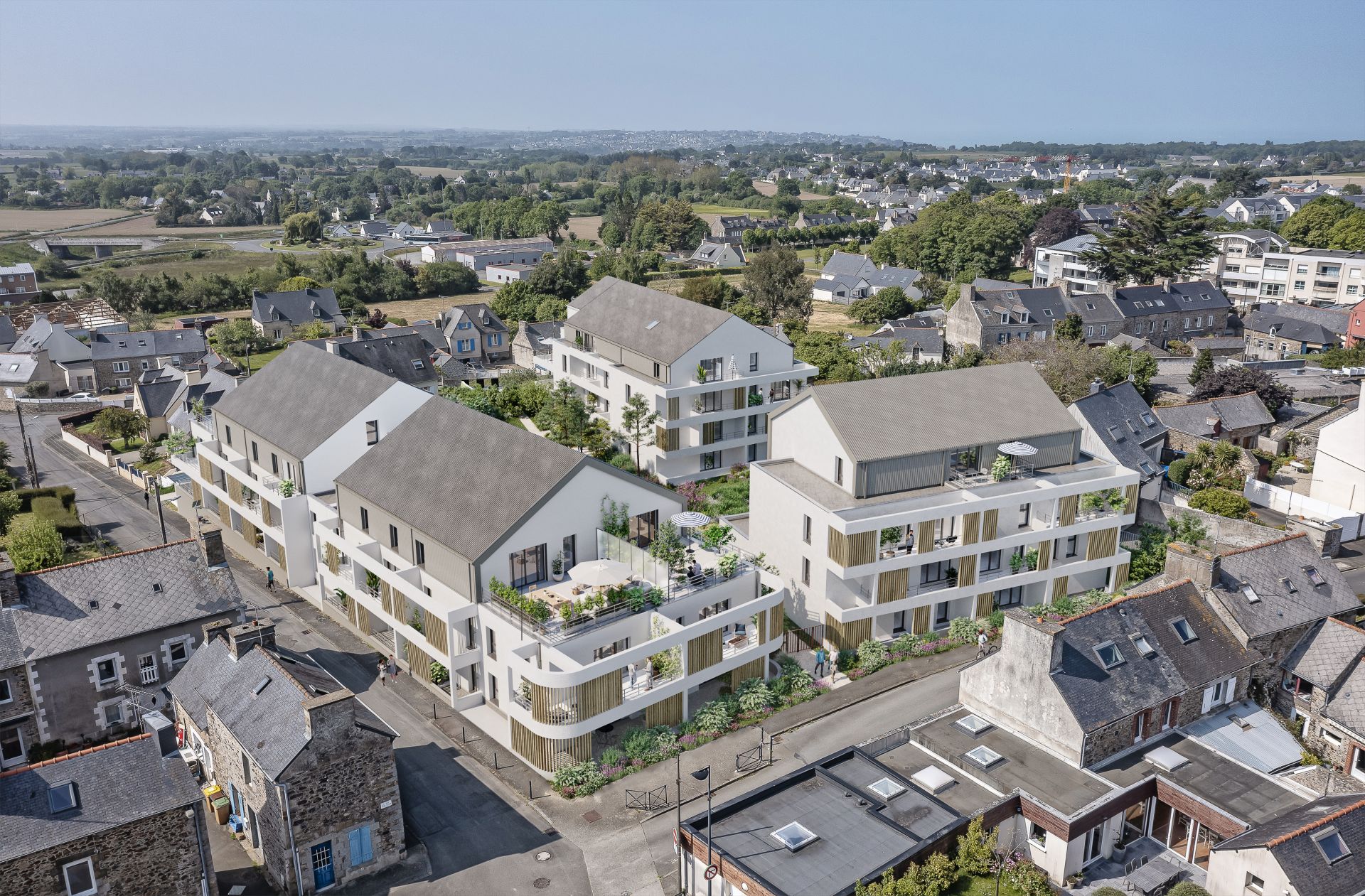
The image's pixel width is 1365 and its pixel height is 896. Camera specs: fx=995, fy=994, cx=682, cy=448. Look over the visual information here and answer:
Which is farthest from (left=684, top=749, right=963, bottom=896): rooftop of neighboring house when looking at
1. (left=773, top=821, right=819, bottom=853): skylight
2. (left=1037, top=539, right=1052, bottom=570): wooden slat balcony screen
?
(left=1037, top=539, right=1052, bottom=570): wooden slat balcony screen

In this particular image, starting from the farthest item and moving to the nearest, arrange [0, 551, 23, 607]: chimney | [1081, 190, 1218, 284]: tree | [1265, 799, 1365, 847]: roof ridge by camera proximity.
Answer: [1081, 190, 1218, 284]: tree
[0, 551, 23, 607]: chimney
[1265, 799, 1365, 847]: roof ridge

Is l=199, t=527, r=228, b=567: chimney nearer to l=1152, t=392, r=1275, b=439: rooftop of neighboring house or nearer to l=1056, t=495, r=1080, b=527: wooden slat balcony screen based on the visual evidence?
l=1056, t=495, r=1080, b=527: wooden slat balcony screen

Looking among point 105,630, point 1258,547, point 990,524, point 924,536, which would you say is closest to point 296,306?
point 105,630

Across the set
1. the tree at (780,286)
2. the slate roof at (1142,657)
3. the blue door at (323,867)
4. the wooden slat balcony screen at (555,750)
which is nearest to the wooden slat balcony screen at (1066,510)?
the slate roof at (1142,657)

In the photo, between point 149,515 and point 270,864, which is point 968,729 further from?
point 149,515

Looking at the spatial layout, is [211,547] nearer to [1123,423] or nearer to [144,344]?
[1123,423]

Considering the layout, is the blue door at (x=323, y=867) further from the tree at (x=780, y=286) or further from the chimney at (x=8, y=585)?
the tree at (x=780, y=286)
